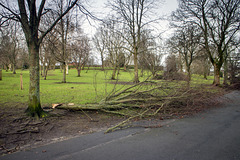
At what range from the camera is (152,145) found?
3969mm

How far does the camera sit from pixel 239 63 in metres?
18.8

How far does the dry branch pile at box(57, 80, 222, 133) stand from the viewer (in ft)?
22.5

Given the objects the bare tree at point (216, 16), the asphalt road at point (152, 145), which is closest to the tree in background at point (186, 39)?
the bare tree at point (216, 16)

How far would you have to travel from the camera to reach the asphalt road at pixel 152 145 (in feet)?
11.3

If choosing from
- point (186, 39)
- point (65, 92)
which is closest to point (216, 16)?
point (186, 39)

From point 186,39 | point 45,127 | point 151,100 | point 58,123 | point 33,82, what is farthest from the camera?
point 186,39

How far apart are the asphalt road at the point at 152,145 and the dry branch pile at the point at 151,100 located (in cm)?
169

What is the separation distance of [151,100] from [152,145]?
11.1 feet

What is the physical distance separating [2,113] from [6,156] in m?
3.55

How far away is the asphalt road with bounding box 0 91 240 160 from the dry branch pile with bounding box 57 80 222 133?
1688 millimetres

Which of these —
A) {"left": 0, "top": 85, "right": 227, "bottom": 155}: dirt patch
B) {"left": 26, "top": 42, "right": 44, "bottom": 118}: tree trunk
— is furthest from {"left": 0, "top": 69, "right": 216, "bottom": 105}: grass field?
{"left": 26, "top": 42, "right": 44, "bottom": 118}: tree trunk

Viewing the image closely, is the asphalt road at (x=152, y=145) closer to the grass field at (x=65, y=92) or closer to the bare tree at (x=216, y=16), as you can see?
the grass field at (x=65, y=92)

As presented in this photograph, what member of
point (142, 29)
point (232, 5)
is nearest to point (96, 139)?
point (142, 29)

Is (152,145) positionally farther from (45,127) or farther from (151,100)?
(45,127)
